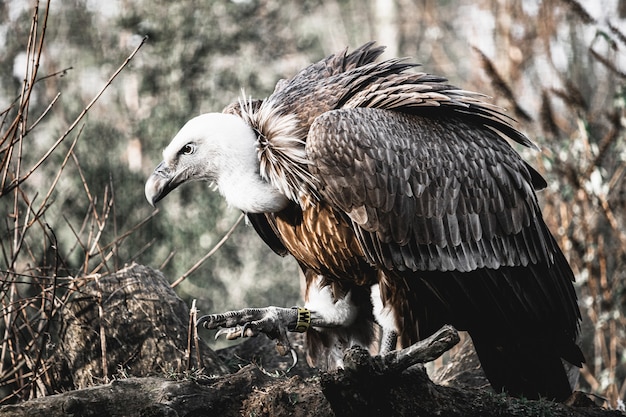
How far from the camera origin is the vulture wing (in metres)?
3.82

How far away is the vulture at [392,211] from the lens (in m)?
3.88

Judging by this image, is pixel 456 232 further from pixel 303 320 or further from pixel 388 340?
pixel 303 320

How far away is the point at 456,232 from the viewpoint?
4.16 meters

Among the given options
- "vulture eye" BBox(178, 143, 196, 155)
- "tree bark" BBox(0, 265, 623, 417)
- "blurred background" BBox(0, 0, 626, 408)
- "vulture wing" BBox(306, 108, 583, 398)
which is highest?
"blurred background" BBox(0, 0, 626, 408)

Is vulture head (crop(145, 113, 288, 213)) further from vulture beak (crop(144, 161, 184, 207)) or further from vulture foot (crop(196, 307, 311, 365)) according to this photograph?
vulture foot (crop(196, 307, 311, 365))

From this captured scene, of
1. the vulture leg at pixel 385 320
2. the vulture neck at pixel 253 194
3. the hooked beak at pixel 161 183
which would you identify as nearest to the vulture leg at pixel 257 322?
the vulture leg at pixel 385 320

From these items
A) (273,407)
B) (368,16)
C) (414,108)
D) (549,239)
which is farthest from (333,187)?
(368,16)

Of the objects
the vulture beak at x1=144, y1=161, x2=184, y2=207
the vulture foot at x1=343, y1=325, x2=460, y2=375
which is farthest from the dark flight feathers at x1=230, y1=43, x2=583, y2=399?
the vulture foot at x1=343, y1=325, x2=460, y2=375

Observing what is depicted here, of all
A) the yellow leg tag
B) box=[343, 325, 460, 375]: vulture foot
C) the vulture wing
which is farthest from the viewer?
the yellow leg tag

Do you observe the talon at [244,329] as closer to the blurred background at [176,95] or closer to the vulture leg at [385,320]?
the vulture leg at [385,320]

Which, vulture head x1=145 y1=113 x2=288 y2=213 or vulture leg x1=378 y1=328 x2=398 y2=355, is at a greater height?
vulture head x1=145 y1=113 x2=288 y2=213

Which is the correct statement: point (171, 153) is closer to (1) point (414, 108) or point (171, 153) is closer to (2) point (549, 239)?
(1) point (414, 108)

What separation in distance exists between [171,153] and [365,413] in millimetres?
1783

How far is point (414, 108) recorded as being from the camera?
4242mm
